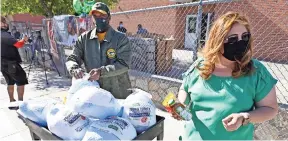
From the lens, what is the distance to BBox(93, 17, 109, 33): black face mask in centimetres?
Answer: 258

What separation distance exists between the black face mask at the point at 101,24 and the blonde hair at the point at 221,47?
1336mm

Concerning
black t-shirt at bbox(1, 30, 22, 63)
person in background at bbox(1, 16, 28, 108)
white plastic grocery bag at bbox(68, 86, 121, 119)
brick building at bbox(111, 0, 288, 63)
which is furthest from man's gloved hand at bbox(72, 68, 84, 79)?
brick building at bbox(111, 0, 288, 63)

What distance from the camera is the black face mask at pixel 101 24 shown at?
258 cm

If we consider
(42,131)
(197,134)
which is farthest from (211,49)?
(42,131)

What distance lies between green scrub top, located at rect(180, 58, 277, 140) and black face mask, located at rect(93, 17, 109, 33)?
4.29 ft

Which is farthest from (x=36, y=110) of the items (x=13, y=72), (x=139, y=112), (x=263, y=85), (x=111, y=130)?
(x=13, y=72)

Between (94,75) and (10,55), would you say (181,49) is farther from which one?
(94,75)

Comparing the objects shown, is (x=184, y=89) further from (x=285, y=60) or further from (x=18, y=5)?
(x=18, y=5)

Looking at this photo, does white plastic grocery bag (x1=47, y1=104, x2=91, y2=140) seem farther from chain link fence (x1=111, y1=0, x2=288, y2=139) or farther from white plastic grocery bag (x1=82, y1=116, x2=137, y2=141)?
chain link fence (x1=111, y1=0, x2=288, y2=139)

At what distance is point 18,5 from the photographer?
923cm

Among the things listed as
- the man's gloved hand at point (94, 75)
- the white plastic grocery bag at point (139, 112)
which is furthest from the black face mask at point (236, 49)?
the man's gloved hand at point (94, 75)

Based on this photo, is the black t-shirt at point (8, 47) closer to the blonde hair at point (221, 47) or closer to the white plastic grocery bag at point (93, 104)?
the white plastic grocery bag at point (93, 104)

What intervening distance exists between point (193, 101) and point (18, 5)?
963 centimetres

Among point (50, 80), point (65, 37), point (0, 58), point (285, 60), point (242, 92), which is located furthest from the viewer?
point (285, 60)
